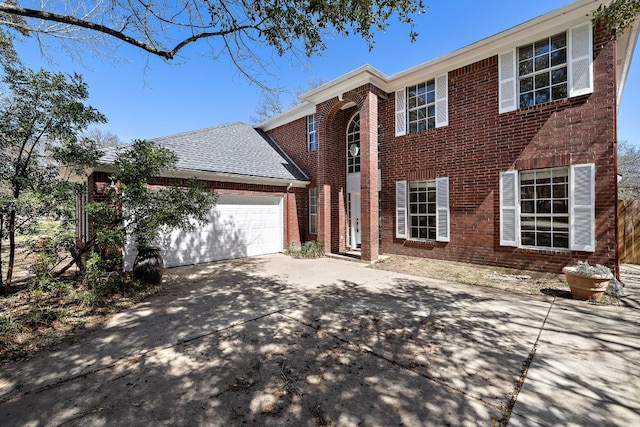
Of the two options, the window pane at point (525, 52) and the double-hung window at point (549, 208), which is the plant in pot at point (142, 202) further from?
the window pane at point (525, 52)

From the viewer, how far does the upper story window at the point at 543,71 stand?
21.9ft

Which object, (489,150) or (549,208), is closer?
(549,208)

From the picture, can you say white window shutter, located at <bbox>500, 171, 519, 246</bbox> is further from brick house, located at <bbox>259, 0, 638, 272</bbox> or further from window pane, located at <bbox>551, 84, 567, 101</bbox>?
window pane, located at <bbox>551, 84, 567, 101</bbox>

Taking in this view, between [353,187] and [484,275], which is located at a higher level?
[353,187]

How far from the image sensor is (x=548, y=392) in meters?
2.65

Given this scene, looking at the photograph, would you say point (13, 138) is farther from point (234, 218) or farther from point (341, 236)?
point (341, 236)

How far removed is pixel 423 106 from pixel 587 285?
6.33 meters

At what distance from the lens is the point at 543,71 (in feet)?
22.5

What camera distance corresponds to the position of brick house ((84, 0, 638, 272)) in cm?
626

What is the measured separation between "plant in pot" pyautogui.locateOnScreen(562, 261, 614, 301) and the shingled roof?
28.4 ft

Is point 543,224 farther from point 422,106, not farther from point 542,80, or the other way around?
point 422,106

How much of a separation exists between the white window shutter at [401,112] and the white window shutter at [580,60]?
4.13m

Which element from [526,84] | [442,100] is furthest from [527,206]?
[442,100]

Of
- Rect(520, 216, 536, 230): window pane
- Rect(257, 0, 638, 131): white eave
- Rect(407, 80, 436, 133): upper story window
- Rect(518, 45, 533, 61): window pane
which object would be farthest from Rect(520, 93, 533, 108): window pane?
Rect(520, 216, 536, 230): window pane
